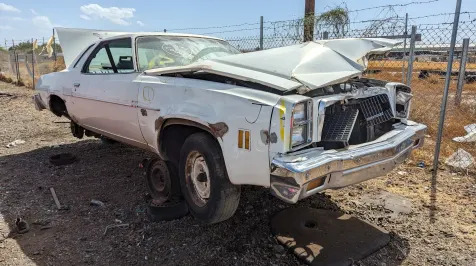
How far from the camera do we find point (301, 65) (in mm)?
3154

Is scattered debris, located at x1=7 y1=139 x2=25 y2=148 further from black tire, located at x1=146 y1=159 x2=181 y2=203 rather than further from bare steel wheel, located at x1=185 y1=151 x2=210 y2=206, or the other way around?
bare steel wheel, located at x1=185 y1=151 x2=210 y2=206

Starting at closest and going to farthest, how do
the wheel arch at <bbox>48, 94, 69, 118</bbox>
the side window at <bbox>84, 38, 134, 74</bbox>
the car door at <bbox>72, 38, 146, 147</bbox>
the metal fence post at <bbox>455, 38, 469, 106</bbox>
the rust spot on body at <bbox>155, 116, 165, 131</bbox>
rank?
the rust spot on body at <bbox>155, 116, 165, 131</bbox>
the car door at <bbox>72, 38, 146, 147</bbox>
the side window at <bbox>84, 38, 134, 74</bbox>
the wheel arch at <bbox>48, 94, 69, 118</bbox>
the metal fence post at <bbox>455, 38, 469, 106</bbox>

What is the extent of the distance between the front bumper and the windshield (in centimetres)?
205

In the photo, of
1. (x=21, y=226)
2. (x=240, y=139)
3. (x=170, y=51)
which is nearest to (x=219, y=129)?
(x=240, y=139)

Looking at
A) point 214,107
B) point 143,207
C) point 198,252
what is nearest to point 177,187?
point 143,207

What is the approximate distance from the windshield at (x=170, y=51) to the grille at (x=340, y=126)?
182cm

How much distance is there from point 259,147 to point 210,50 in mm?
2300

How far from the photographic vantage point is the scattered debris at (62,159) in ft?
17.6

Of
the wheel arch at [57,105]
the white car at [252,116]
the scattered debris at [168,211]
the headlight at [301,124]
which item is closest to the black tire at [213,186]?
the white car at [252,116]

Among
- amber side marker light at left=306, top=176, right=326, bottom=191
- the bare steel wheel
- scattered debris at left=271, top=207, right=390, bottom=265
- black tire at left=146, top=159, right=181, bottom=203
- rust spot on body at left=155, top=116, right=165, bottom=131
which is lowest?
scattered debris at left=271, top=207, right=390, bottom=265

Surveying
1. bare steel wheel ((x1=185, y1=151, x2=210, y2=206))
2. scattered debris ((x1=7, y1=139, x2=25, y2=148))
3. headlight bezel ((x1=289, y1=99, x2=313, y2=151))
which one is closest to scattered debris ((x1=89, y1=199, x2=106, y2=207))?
bare steel wheel ((x1=185, y1=151, x2=210, y2=206))

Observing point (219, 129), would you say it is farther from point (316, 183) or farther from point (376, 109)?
point (376, 109)

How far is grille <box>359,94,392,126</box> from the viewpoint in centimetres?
332

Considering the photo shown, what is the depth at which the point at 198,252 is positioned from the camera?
3.13 m
